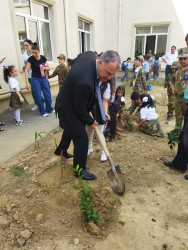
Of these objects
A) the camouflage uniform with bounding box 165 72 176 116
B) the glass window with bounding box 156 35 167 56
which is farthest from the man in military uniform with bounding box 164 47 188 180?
the glass window with bounding box 156 35 167 56

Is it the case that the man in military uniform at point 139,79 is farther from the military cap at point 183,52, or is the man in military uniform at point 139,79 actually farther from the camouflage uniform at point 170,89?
the military cap at point 183,52

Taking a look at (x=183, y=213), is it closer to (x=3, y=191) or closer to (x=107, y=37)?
(x=3, y=191)

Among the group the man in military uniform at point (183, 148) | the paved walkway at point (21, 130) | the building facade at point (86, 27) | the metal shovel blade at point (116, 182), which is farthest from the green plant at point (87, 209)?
the building facade at point (86, 27)

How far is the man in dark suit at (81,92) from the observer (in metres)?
1.95

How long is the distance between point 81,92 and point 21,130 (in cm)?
261

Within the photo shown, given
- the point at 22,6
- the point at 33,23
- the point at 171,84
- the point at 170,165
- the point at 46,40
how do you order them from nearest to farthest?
the point at 170,165 → the point at 171,84 → the point at 22,6 → the point at 33,23 → the point at 46,40

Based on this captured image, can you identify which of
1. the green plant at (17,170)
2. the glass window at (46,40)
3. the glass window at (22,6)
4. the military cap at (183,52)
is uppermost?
the glass window at (22,6)

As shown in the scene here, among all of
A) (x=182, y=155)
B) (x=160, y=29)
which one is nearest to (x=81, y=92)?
(x=182, y=155)

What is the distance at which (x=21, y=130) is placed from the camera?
4.10m

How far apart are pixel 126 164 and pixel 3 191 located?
1760 mm

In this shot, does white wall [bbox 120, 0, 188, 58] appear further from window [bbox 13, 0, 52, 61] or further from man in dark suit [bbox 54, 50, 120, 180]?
man in dark suit [bbox 54, 50, 120, 180]

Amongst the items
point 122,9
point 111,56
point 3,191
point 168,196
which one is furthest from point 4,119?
point 122,9

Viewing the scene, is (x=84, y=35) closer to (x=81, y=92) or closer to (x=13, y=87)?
(x=13, y=87)

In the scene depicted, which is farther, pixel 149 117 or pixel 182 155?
pixel 149 117
